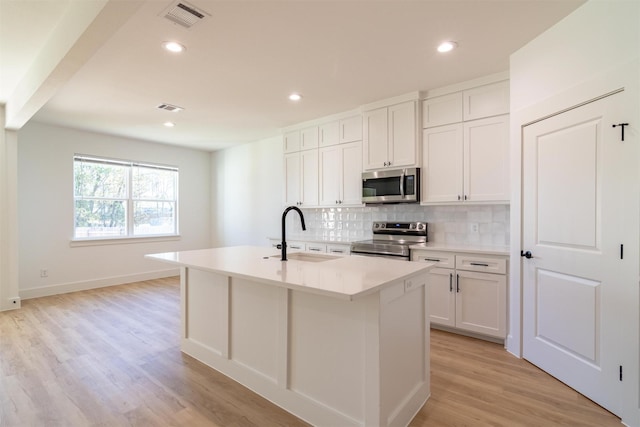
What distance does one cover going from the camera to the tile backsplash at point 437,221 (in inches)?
131

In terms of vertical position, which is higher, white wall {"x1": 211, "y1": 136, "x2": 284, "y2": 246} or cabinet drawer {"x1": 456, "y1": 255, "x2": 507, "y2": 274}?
white wall {"x1": 211, "y1": 136, "x2": 284, "y2": 246}

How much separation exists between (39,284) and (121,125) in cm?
267

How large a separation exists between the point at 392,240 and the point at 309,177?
1.59 m

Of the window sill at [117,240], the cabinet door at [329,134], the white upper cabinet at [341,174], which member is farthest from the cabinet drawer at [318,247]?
the window sill at [117,240]

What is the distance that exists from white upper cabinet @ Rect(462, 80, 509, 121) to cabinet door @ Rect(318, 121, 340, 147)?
5.51 ft

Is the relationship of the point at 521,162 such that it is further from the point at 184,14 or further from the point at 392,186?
the point at 184,14

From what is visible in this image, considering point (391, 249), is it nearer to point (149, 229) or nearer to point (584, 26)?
point (584, 26)

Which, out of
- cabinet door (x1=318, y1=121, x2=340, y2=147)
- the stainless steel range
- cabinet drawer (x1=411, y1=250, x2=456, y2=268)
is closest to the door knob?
cabinet drawer (x1=411, y1=250, x2=456, y2=268)

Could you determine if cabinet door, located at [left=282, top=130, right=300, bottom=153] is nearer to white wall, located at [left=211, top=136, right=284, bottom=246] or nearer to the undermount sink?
white wall, located at [left=211, top=136, right=284, bottom=246]

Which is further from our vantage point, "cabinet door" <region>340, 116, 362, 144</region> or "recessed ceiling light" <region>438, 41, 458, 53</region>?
"cabinet door" <region>340, 116, 362, 144</region>

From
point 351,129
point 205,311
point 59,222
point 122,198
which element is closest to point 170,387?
point 205,311

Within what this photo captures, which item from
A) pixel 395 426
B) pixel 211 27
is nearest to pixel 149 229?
pixel 211 27

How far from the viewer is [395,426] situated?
1676 millimetres

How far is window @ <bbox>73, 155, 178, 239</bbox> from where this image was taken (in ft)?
16.9
